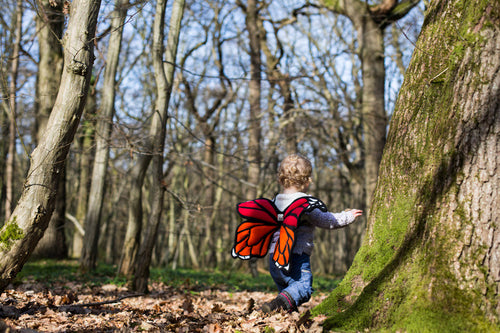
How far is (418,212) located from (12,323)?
315 cm

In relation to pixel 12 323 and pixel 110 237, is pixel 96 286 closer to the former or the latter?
pixel 12 323

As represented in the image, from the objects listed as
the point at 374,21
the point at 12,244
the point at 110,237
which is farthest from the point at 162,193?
the point at 110,237

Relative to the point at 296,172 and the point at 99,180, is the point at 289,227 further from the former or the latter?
the point at 99,180

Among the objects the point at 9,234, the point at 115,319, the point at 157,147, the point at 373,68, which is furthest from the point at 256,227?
the point at 373,68

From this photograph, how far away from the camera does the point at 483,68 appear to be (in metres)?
2.77

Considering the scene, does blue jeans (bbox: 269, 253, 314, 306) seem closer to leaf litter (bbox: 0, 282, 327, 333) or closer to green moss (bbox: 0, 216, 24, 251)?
leaf litter (bbox: 0, 282, 327, 333)

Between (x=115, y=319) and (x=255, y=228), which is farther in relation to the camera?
(x=255, y=228)

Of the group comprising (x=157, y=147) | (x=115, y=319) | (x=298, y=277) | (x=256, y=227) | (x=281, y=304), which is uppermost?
(x=157, y=147)

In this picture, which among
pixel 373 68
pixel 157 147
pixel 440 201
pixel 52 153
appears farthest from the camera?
pixel 373 68

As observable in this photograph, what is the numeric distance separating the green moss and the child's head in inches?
92.5

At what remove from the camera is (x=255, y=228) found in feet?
13.2

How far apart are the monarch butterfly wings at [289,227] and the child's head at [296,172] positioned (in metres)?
0.26

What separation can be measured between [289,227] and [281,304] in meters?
0.67

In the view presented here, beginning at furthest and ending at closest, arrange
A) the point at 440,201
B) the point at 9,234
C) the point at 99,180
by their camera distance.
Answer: the point at 99,180 < the point at 9,234 < the point at 440,201
